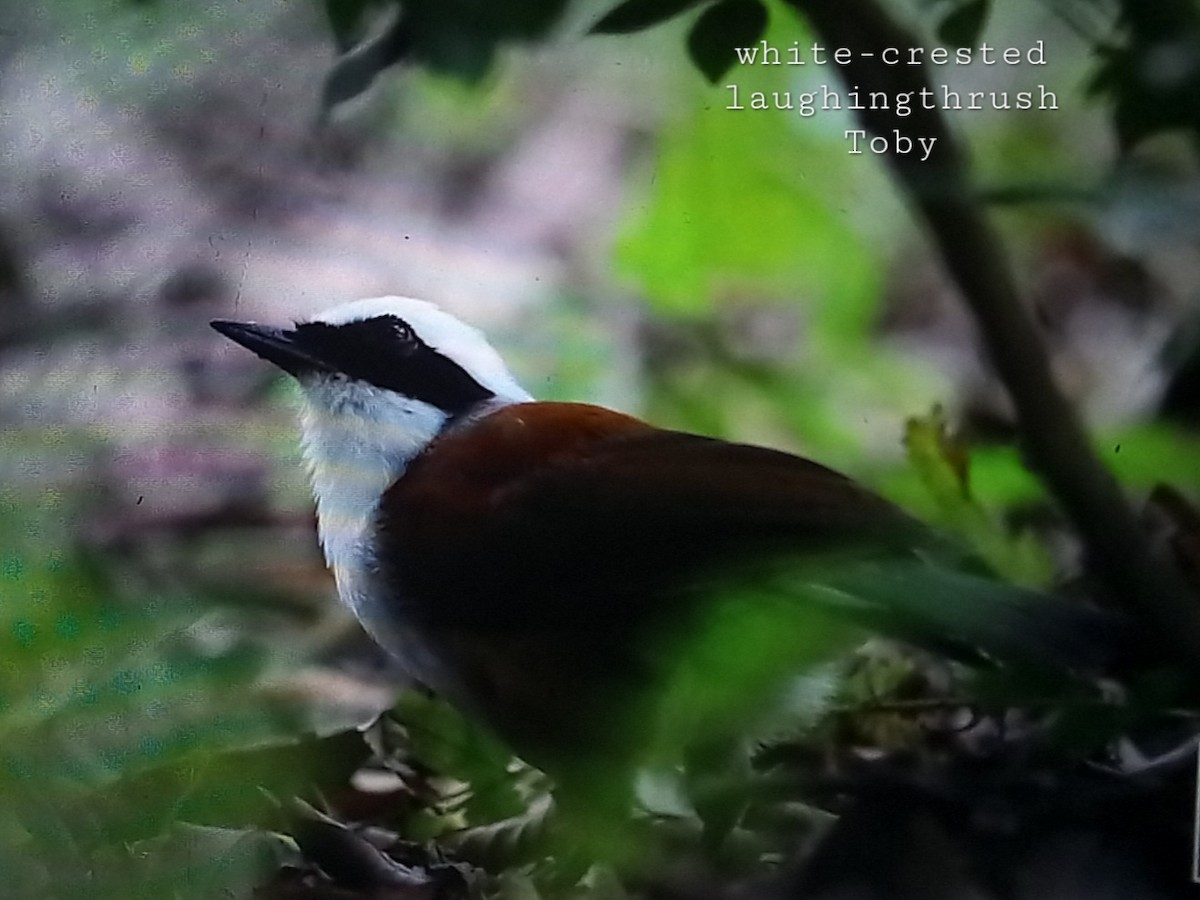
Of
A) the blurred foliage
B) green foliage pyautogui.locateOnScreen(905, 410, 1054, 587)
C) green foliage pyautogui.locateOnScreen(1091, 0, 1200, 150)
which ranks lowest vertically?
the blurred foliage

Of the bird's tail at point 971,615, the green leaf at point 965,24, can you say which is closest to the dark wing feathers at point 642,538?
the bird's tail at point 971,615

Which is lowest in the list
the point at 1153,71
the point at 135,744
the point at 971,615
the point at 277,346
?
the point at 135,744

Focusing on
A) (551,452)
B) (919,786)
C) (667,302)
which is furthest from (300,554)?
(919,786)

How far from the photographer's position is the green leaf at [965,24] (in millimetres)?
719

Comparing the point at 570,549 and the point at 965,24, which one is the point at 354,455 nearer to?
the point at 570,549

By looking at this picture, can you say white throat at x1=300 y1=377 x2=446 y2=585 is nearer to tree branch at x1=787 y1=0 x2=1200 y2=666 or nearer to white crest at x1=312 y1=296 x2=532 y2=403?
white crest at x1=312 y1=296 x2=532 y2=403

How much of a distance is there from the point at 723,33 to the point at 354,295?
0.27 m

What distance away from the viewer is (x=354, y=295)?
Answer: 30.7 inches

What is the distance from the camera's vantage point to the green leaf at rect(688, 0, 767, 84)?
A: 722 millimetres

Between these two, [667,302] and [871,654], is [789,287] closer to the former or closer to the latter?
[667,302]

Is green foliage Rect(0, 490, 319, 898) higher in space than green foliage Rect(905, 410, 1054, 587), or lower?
lower

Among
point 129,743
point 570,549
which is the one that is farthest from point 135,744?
point 570,549

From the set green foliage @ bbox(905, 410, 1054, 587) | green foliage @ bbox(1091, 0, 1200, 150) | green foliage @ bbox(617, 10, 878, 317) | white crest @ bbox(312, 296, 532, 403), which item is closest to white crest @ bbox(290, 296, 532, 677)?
white crest @ bbox(312, 296, 532, 403)

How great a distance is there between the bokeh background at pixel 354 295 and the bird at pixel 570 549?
0.02 m
